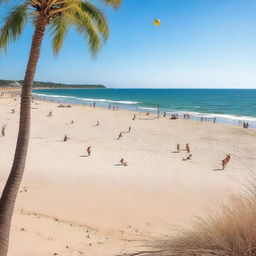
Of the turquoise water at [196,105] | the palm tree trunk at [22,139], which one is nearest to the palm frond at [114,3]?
the palm tree trunk at [22,139]

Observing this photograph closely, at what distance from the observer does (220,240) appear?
3453mm

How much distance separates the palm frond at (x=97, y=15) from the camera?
25.8ft

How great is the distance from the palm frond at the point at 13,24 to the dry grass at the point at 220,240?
19.9ft

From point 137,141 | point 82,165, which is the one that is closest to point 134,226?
point 82,165

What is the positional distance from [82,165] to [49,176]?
2.90 meters

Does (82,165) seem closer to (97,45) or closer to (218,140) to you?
(97,45)

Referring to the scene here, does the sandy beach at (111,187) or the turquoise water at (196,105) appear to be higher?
the turquoise water at (196,105)

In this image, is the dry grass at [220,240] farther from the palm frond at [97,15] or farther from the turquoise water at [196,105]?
the turquoise water at [196,105]

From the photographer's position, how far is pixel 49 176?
15.9m

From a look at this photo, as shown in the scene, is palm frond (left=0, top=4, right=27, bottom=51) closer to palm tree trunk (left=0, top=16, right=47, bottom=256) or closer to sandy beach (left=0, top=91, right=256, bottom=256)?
palm tree trunk (left=0, top=16, right=47, bottom=256)

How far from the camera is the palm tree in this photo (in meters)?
6.85

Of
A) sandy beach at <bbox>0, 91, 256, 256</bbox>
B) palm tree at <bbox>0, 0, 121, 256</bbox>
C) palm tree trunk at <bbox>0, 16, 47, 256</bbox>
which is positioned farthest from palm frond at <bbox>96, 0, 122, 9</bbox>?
sandy beach at <bbox>0, 91, 256, 256</bbox>

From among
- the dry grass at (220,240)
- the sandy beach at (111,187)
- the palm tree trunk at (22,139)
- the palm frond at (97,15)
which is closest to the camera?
the dry grass at (220,240)

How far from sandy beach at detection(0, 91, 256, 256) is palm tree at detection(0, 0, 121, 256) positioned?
1597mm
